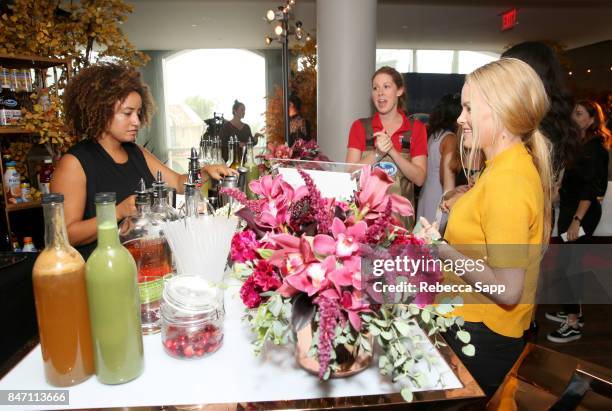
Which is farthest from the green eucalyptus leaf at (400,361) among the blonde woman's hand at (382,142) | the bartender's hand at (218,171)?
the blonde woman's hand at (382,142)

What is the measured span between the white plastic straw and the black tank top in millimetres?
910

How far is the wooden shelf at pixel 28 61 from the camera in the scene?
2.84m

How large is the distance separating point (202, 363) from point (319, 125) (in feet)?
10.5

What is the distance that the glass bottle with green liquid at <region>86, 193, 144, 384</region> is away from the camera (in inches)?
28.1

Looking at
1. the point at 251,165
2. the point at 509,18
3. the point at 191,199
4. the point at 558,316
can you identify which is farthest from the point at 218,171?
the point at 509,18

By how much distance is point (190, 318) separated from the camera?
2.64ft

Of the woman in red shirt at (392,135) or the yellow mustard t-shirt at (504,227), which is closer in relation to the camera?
the yellow mustard t-shirt at (504,227)

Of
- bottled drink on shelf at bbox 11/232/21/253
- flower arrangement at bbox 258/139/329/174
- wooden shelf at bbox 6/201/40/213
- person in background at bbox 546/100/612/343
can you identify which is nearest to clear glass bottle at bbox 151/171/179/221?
flower arrangement at bbox 258/139/329/174

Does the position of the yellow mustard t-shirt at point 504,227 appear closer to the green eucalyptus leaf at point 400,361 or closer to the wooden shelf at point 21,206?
the green eucalyptus leaf at point 400,361

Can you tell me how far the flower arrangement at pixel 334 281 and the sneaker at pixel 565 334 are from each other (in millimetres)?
2627

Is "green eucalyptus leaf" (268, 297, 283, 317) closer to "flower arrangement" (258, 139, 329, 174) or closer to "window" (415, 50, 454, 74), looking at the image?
"flower arrangement" (258, 139, 329, 174)

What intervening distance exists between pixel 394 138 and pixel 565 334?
181cm

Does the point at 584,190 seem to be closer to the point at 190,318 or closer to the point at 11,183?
the point at 190,318

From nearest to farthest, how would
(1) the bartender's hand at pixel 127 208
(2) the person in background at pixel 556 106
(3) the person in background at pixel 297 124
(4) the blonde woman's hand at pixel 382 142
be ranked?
1. (1) the bartender's hand at pixel 127 208
2. (2) the person in background at pixel 556 106
3. (4) the blonde woman's hand at pixel 382 142
4. (3) the person in background at pixel 297 124
